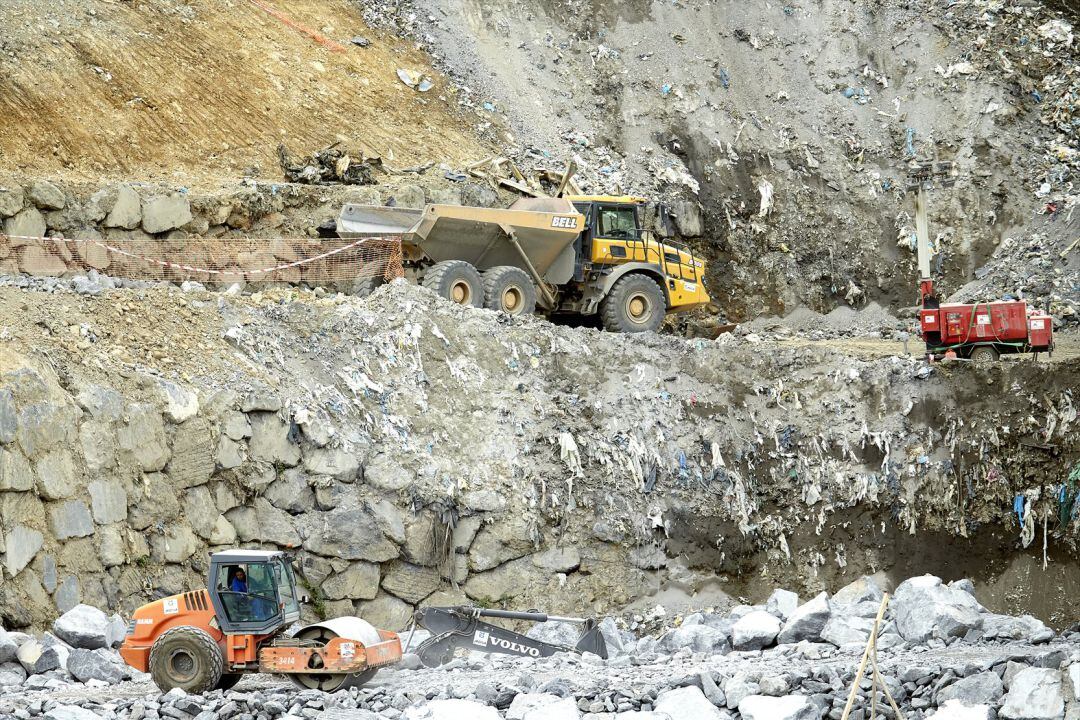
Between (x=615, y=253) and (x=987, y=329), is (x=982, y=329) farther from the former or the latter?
(x=615, y=253)

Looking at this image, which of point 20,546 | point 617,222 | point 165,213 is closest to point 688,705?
point 20,546

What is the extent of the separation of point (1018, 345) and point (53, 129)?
13879 millimetres

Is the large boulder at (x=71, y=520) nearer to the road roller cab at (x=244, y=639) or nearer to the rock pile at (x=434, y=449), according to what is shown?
the rock pile at (x=434, y=449)

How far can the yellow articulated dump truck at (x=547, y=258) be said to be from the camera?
16.9 meters

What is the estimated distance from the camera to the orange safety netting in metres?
15.1

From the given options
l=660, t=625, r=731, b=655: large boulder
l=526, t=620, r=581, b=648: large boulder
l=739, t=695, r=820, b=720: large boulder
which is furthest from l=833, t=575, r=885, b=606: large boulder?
l=739, t=695, r=820, b=720: large boulder

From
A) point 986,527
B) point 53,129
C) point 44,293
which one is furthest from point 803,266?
point 44,293

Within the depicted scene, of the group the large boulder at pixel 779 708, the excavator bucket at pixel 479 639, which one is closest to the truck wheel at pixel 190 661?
the excavator bucket at pixel 479 639

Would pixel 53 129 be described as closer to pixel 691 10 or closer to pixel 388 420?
pixel 388 420

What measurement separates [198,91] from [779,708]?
1644cm

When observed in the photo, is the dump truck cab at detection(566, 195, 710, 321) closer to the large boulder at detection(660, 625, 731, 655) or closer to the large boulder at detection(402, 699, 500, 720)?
the large boulder at detection(660, 625, 731, 655)

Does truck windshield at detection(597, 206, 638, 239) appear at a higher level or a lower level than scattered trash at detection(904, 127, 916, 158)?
lower

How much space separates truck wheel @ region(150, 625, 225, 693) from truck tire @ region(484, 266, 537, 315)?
8.19 m

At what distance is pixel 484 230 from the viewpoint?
56.6 feet
